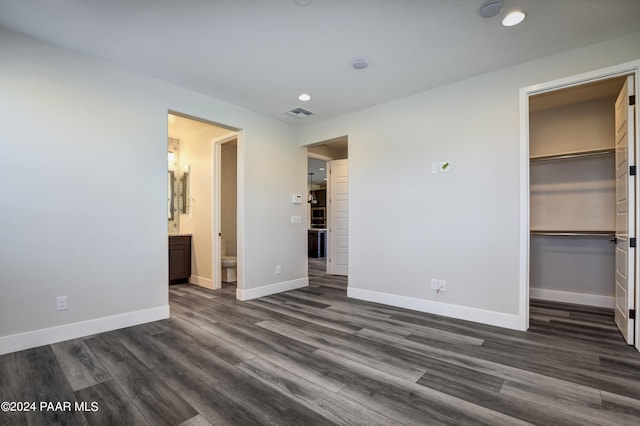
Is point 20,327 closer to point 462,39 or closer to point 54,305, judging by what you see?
point 54,305

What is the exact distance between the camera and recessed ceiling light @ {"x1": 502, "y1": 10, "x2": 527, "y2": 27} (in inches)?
89.7

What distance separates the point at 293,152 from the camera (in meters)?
5.05

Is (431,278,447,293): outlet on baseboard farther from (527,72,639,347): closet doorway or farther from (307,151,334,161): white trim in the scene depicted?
(307,151,334,161): white trim

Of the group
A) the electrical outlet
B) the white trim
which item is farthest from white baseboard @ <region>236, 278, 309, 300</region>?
the white trim

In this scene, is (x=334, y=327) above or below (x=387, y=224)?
below

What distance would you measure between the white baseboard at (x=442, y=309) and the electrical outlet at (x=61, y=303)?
327cm

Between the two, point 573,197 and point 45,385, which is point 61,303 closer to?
point 45,385

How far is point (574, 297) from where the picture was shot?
13.3 ft

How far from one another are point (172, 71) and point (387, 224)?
313 centimetres

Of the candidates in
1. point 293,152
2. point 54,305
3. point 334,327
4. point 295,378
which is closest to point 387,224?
point 334,327

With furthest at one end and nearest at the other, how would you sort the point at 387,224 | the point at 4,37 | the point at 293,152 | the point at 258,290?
1. the point at 293,152
2. the point at 258,290
3. the point at 387,224
4. the point at 4,37

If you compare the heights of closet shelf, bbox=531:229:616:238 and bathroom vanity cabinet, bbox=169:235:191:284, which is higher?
closet shelf, bbox=531:229:616:238

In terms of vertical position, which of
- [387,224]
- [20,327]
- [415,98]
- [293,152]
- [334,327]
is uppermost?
[415,98]

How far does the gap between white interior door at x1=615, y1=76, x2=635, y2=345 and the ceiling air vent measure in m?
3.44
